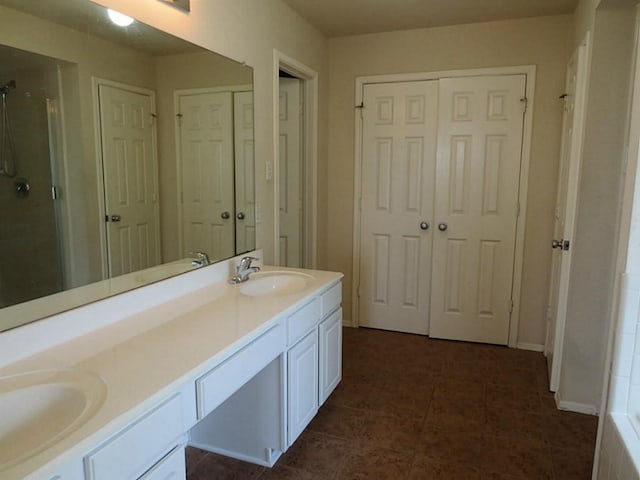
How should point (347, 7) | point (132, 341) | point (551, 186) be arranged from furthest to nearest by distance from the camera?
1. point (551, 186)
2. point (347, 7)
3. point (132, 341)

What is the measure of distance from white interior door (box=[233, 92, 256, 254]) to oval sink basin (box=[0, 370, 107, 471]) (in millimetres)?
1348

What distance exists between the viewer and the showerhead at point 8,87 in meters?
1.27

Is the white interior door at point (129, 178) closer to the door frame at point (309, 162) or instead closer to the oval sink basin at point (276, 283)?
the oval sink basin at point (276, 283)

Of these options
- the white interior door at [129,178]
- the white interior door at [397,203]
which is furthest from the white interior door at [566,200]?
the white interior door at [129,178]

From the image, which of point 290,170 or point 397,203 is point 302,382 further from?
point 397,203

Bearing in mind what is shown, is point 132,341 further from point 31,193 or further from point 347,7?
point 347,7

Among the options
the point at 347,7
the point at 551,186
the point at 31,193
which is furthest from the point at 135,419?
the point at 551,186

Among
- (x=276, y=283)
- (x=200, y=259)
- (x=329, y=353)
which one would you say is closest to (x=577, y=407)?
(x=329, y=353)

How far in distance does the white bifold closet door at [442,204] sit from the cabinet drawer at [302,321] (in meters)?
1.65

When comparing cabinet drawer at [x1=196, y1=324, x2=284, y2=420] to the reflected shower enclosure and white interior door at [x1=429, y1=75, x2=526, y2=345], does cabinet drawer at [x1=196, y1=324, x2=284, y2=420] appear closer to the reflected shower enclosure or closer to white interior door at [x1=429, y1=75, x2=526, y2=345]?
the reflected shower enclosure

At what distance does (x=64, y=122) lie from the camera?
1.47 m

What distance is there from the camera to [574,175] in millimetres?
2502

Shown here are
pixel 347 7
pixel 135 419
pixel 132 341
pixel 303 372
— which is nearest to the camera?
pixel 135 419

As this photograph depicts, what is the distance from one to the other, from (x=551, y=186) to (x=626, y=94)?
1090 mm
